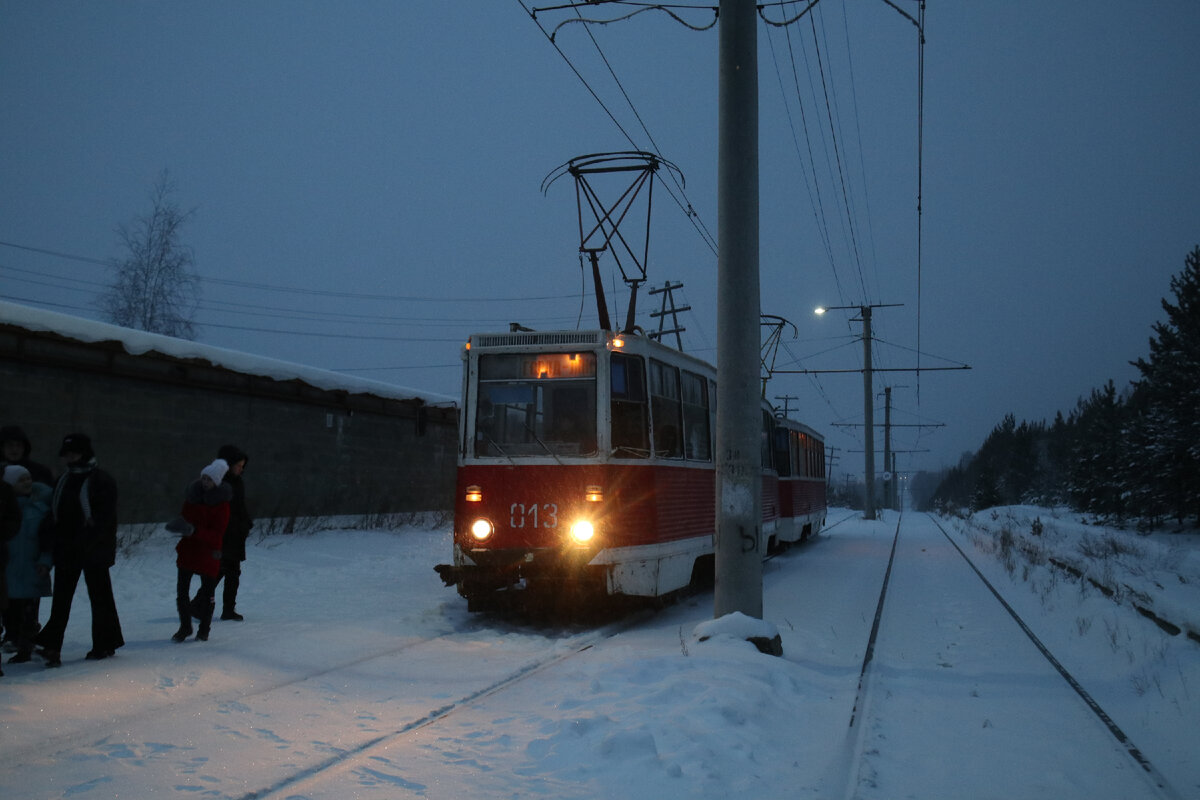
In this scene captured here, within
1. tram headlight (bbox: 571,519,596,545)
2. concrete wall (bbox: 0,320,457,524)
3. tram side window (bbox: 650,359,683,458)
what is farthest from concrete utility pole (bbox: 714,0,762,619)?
concrete wall (bbox: 0,320,457,524)

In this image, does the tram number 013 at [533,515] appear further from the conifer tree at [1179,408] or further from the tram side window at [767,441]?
the conifer tree at [1179,408]

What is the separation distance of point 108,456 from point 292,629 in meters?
5.85

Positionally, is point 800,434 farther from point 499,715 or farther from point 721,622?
point 499,715

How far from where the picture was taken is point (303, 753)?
4527mm

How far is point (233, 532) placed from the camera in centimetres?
830

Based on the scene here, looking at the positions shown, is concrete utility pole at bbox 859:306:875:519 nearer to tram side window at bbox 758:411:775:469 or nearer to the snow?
tram side window at bbox 758:411:775:469

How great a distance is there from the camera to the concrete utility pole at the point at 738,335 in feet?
25.1

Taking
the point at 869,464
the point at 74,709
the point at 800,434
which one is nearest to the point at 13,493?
the point at 74,709

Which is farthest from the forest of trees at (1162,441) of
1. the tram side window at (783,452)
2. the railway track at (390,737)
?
the railway track at (390,737)

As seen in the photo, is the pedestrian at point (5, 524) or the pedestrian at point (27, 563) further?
the pedestrian at point (27, 563)

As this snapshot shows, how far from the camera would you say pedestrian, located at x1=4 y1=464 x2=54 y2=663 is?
616cm

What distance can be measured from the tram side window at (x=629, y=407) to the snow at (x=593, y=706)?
6.22ft

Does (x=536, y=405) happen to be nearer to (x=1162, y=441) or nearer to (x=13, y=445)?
(x=13, y=445)

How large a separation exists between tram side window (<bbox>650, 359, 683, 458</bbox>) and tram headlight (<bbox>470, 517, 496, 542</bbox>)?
1896mm
